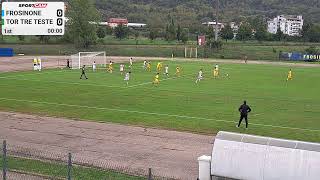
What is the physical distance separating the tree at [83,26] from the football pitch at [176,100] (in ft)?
150

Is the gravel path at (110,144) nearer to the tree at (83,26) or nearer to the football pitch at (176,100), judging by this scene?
A: the football pitch at (176,100)

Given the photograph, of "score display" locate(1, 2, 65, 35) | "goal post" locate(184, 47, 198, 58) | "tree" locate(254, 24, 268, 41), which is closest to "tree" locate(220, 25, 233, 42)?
"tree" locate(254, 24, 268, 41)

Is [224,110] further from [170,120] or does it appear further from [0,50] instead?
[0,50]

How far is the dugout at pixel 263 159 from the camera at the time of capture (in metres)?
14.4

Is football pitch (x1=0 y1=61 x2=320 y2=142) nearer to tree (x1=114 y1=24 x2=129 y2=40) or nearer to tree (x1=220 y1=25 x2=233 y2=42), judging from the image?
tree (x1=220 y1=25 x2=233 y2=42)

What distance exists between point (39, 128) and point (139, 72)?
3663cm

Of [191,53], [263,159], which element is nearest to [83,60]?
[191,53]

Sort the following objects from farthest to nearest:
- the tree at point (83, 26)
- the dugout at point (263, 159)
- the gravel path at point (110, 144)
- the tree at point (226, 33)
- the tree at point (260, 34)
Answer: the tree at point (226, 33) → the tree at point (260, 34) → the tree at point (83, 26) → the gravel path at point (110, 144) → the dugout at point (263, 159)

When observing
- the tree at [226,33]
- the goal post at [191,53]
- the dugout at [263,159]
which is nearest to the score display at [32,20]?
the dugout at [263,159]

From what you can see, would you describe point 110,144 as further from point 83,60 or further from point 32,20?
point 83,60

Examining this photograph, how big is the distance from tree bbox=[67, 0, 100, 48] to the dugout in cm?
9112

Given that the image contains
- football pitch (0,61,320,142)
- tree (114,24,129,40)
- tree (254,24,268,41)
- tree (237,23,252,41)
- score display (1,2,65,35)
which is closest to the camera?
score display (1,2,65,35)

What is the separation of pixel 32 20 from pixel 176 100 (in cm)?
2681

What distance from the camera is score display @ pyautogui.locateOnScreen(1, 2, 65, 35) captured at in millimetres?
12336
